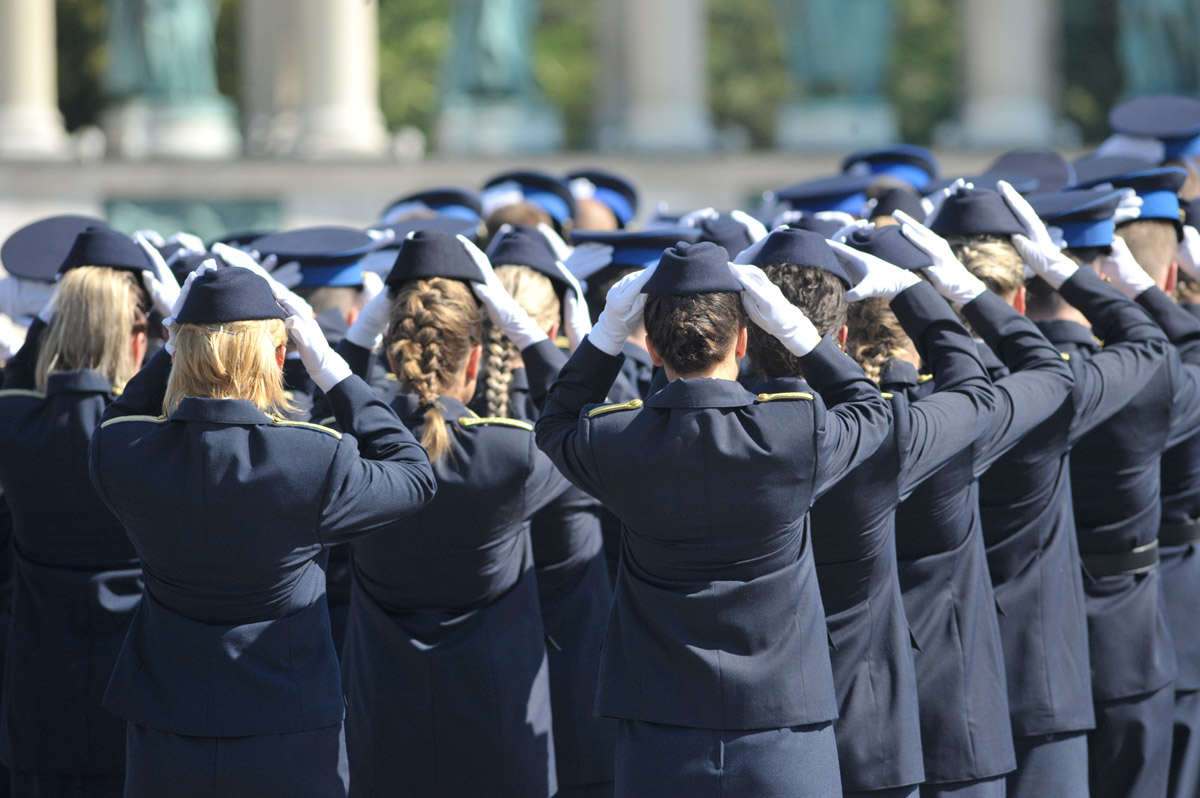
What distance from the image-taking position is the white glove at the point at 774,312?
5.08m

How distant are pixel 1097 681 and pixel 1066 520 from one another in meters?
0.84

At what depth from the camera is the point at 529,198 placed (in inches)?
458

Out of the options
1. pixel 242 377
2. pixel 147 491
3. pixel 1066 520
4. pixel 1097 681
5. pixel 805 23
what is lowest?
pixel 1097 681

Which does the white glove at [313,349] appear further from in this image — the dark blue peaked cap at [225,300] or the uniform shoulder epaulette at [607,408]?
the uniform shoulder epaulette at [607,408]

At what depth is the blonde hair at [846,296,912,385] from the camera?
606cm

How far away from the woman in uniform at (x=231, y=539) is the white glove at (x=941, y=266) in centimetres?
207

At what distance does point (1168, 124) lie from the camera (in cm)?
1053

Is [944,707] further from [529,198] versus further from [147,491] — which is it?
[529,198]

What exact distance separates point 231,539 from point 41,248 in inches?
151

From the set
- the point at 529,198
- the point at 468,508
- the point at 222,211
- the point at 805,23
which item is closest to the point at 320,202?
the point at 222,211

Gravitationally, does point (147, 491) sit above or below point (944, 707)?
above

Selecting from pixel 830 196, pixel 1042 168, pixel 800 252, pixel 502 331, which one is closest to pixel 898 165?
pixel 1042 168

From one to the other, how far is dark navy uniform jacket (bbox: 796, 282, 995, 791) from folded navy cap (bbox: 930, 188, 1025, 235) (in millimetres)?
959

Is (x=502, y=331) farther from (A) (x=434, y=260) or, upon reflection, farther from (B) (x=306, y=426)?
(B) (x=306, y=426)
